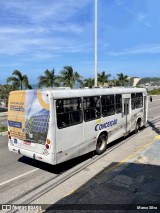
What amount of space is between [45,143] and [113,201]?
8.76 feet

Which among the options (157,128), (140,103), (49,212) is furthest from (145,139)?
(49,212)

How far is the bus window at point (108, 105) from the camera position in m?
9.70

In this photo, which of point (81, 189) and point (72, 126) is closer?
point (81, 189)

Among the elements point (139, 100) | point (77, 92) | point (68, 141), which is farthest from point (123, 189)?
point (139, 100)

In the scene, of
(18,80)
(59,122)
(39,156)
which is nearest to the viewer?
(59,122)

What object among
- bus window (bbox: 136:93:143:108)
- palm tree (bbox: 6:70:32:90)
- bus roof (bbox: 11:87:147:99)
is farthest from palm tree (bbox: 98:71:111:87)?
bus roof (bbox: 11:87:147:99)

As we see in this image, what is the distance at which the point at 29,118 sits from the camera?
7.77 metres

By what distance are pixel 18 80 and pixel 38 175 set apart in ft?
95.0

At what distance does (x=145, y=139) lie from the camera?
40.1 ft

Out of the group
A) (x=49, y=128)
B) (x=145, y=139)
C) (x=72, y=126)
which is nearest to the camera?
(x=49, y=128)

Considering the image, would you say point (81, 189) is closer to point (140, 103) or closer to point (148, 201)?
point (148, 201)

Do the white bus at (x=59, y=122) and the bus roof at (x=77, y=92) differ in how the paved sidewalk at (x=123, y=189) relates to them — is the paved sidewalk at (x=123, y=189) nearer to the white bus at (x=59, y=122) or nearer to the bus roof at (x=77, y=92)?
the white bus at (x=59, y=122)

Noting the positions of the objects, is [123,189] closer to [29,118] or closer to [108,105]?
[29,118]

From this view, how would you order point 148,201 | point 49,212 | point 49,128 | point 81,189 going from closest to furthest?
point 49,212
point 148,201
point 81,189
point 49,128
